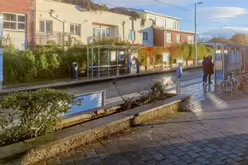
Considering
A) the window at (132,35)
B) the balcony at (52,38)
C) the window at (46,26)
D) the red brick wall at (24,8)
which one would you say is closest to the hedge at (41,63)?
the balcony at (52,38)

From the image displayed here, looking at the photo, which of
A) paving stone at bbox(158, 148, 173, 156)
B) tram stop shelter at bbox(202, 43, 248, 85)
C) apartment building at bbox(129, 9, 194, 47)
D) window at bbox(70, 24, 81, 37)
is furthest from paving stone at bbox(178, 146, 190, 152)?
apartment building at bbox(129, 9, 194, 47)

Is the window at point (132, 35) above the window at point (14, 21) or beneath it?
above

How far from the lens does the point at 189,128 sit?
6.00 m

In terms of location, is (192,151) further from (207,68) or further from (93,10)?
(93,10)

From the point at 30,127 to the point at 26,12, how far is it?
21204mm

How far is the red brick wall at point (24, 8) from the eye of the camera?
2202 cm

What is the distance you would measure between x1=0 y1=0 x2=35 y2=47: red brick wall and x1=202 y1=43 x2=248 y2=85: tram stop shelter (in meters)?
15.5

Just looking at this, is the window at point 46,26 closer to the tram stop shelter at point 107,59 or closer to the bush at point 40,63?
the bush at point 40,63

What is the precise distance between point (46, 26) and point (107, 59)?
6.78m

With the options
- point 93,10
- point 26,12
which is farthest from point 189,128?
point 93,10

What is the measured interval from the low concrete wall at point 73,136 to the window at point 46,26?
2081cm

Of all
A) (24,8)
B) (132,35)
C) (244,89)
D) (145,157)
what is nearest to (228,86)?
(244,89)

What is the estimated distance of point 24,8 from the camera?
23.3 m

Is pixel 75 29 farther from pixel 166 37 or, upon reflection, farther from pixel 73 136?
pixel 73 136
